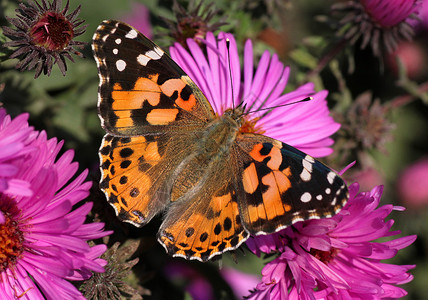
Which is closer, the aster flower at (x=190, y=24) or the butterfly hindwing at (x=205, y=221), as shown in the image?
the butterfly hindwing at (x=205, y=221)

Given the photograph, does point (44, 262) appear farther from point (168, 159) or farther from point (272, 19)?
point (272, 19)

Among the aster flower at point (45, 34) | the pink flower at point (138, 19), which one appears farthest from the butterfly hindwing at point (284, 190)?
the pink flower at point (138, 19)

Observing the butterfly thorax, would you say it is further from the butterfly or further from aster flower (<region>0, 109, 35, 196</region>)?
aster flower (<region>0, 109, 35, 196</region>)

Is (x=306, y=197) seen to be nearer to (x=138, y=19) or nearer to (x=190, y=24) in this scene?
(x=190, y=24)

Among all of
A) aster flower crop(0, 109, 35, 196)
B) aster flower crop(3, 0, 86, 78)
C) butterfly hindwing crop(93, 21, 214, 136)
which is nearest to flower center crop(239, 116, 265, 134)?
butterfly hindwing crop(93, 21, 214, 136)

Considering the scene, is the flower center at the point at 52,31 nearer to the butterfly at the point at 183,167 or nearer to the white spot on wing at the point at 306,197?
the butterfly at the point at 183,167

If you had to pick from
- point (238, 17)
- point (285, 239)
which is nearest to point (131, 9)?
point (238, 17)

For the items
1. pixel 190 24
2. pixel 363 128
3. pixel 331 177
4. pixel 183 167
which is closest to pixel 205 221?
pixel 183 167
